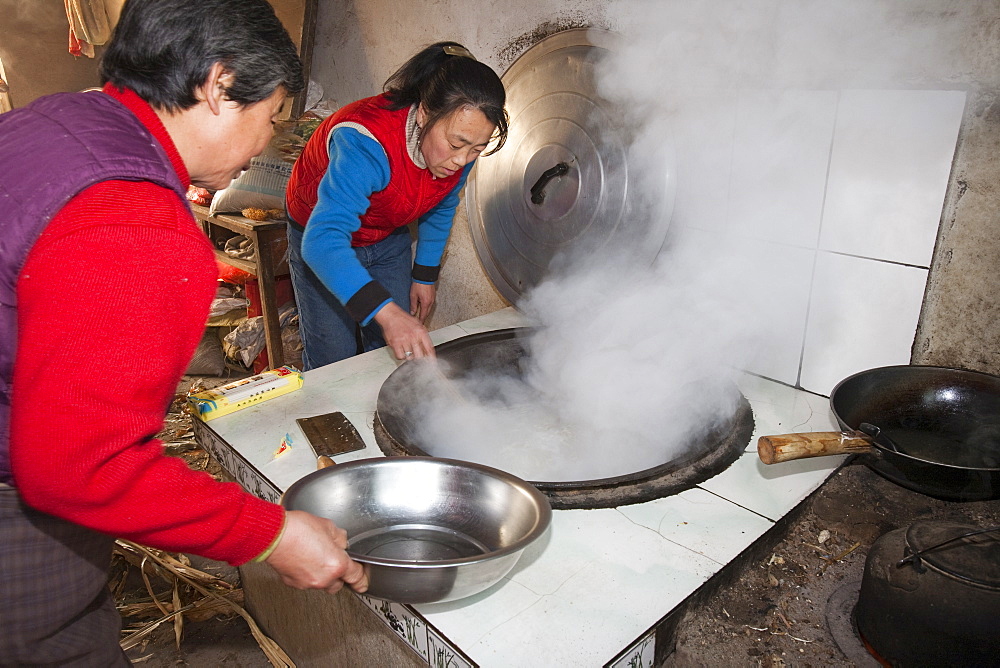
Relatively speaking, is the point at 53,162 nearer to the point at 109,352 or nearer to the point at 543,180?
the point at 109,352

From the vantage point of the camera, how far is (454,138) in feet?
5.66

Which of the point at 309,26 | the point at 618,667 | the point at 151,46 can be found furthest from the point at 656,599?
the point at 309,26

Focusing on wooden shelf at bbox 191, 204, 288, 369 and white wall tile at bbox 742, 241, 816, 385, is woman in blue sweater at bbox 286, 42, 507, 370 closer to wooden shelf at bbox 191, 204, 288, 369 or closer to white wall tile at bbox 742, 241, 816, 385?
white wall tile at bbox 742, 241, 816, 385

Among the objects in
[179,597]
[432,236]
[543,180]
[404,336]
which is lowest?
[179,597]

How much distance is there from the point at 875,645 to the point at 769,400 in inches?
31.1

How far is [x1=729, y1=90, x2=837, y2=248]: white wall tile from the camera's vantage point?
5.33 feet

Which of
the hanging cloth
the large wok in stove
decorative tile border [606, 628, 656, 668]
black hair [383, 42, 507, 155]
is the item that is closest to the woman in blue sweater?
black hair [383, 42, 507, 155]

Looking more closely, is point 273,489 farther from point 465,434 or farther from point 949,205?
point 949,205

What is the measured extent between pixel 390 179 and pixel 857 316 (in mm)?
1294

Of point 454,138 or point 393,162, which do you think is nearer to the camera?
point 454,138

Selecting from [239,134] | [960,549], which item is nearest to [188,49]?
[239,134]

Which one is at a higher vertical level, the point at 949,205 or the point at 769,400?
the point at 949,205

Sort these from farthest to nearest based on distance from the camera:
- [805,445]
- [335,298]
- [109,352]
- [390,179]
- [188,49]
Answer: [335,298], [390,179], [805,445], [188,49], [109,352]

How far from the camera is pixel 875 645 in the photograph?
1.03 metres
